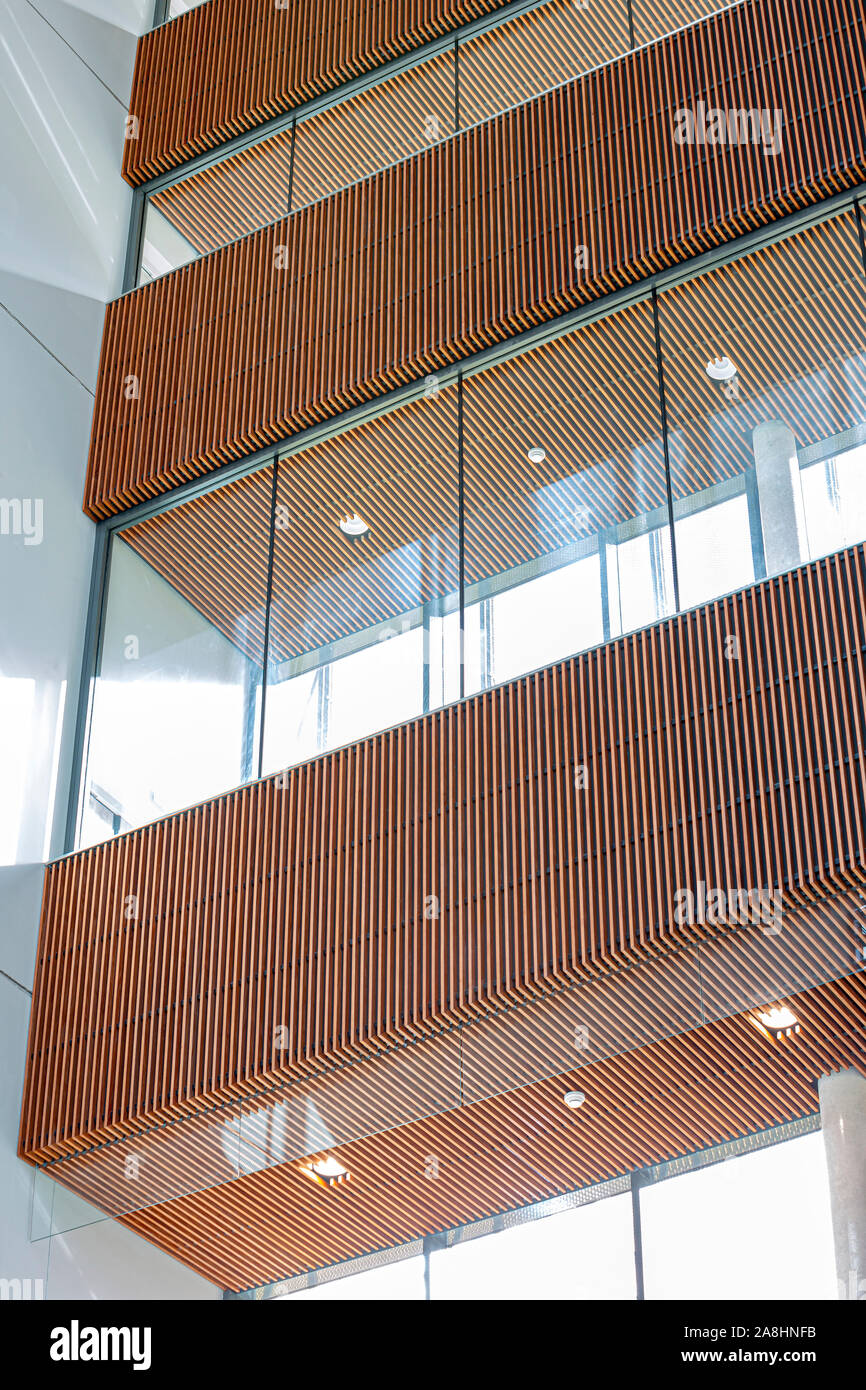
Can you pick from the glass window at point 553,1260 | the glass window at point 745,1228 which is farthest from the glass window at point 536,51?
the glass window at point 553,1260

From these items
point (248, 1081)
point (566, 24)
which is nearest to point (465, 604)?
point (248, 1081)

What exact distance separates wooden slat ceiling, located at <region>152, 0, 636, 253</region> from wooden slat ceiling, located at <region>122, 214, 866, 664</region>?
2869mm

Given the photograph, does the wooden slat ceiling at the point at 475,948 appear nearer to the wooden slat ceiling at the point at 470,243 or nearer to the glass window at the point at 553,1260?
the glass window at the point at 553,1260

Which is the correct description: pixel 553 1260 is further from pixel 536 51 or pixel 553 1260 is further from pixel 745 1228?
pixel 536 51

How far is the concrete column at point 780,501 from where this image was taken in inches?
386

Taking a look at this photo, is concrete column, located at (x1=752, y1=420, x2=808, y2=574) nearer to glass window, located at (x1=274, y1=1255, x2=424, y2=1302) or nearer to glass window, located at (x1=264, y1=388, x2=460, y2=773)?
glass window, located at (x1=264, y1=388, x2=460, y2=773)

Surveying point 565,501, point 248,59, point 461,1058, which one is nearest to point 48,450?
point 565,501

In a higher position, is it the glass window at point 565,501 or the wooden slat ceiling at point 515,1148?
the glass window at point 565,501

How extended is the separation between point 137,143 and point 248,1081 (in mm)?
8565

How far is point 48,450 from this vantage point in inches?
512

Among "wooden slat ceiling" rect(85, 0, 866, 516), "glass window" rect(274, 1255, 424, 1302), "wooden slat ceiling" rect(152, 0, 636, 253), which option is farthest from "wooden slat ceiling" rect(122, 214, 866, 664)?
"glass window" rect(274, 1255, 424, 1302)

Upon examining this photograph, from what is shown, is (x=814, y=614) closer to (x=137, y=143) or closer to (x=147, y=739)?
(x=147, y=739)

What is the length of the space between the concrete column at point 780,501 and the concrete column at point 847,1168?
117 inches

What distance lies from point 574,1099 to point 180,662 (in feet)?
13.2
